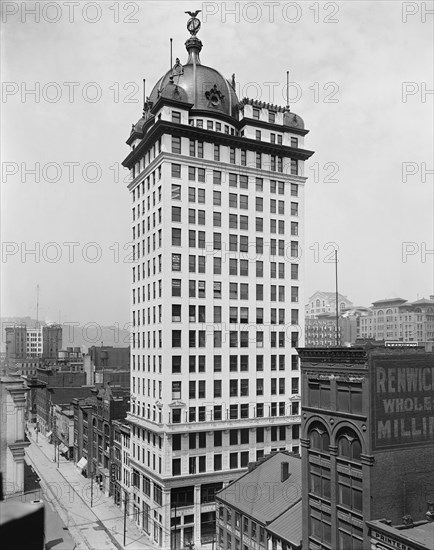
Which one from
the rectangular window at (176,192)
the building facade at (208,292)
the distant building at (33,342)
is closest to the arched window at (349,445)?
the building facade at (208,292)

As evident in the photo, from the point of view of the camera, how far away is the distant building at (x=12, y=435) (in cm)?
1548

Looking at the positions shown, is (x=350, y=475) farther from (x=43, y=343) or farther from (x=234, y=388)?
(x=43, y=343)

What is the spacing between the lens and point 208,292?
144 ft

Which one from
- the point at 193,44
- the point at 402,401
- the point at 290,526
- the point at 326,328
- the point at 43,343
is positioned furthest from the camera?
the point at 326,328

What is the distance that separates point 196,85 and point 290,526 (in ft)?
127

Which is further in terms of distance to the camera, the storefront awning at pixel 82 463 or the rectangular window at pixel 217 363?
the storefront awning at pixel 82 463

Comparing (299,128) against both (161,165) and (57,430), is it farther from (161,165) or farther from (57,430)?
(57,430)

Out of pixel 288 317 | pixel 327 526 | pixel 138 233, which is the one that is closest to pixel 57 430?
pixel 138 233

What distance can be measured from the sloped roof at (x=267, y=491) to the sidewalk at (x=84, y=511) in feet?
36.9

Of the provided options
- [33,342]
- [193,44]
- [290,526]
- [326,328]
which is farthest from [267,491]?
[326,328]

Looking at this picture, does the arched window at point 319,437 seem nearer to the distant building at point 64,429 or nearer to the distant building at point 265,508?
the distant building at point 265,508

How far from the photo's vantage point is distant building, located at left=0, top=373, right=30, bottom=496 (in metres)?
15.5

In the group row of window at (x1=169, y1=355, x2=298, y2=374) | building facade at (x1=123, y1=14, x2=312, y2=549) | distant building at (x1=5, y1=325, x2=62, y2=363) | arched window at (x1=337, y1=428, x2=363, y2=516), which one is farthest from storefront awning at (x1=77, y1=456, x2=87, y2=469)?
arched window at (x1=337, y1=428, x2=363, y2=516)

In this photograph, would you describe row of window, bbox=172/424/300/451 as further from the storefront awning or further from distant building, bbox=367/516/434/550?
the storefront awning
